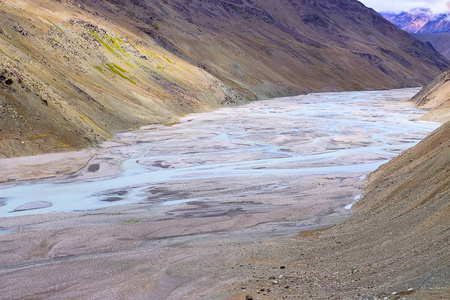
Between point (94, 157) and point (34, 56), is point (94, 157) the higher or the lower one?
the lower one

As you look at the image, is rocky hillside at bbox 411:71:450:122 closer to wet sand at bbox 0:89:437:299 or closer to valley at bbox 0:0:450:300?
valley at bbox 0:0:450:300

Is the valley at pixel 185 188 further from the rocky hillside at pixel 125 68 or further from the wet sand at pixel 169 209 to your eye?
the rocky hillside at pixel 125 68

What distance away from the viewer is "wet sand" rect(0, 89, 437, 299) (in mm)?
12867

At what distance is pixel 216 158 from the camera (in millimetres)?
33219

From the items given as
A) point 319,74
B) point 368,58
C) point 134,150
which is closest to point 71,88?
point 134,150

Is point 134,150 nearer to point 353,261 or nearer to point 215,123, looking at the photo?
point 215,123

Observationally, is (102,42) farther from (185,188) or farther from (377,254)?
(377,254)

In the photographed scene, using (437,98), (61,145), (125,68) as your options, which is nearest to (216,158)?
(61,145)

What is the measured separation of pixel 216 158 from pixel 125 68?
39.6 meters

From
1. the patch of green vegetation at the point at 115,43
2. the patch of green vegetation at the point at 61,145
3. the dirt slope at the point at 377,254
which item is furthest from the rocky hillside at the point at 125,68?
the dirt slope at the point at 377,254

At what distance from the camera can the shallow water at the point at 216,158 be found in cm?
2322

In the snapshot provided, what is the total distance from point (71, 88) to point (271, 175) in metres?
26.3

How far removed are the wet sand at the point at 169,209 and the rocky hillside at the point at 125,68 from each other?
4.34 meters

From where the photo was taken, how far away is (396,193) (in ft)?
58.7
